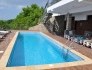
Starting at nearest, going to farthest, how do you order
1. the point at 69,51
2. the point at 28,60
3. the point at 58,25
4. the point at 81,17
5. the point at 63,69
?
the point at 63,69 → the point at 28,60 → the point at 69,51 → the point at 81,17 → the point at 58,25

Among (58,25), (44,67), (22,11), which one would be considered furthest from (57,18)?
(22,11)

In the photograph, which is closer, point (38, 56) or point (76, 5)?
point (38, 56)

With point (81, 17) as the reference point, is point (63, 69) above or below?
below

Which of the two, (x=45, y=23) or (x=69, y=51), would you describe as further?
(x=45, y=23)

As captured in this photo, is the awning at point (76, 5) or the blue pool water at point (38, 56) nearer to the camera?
the blue pool water at point (38, 56)

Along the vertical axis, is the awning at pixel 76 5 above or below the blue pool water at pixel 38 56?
above

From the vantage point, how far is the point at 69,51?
10.5 m

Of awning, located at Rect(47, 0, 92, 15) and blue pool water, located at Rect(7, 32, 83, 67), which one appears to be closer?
blue pool water, located at Rect(7, 32, 83, 67)

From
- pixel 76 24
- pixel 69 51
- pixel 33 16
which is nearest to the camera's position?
pixel 69 51

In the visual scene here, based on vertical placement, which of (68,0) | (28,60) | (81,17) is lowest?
(28,60)

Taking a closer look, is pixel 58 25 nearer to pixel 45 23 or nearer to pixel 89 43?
Result: pixel 45 23

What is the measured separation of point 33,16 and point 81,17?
2332 centimetres

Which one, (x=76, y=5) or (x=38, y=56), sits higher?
(x=76, y=5)

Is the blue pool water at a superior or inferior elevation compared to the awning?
inferior
